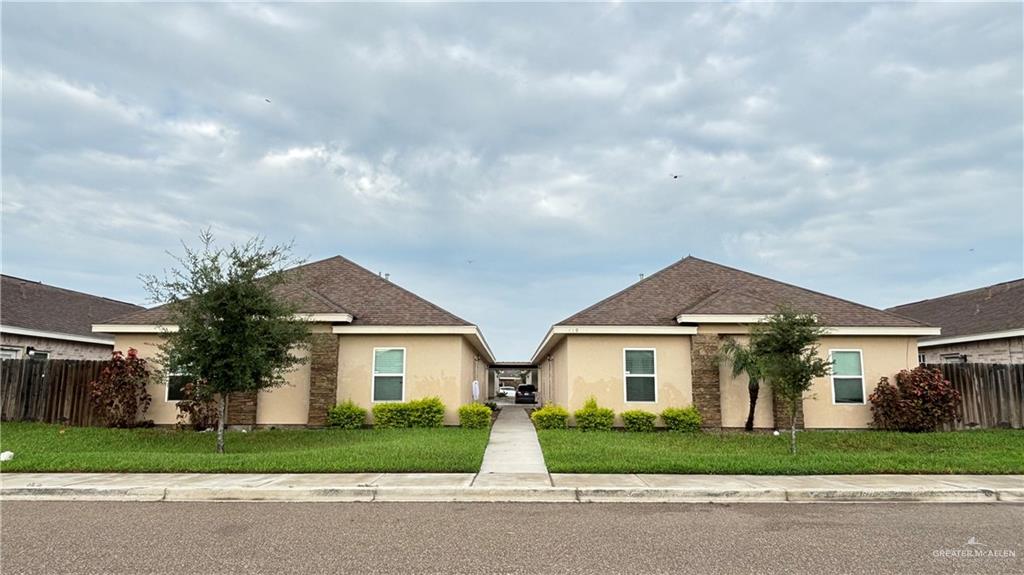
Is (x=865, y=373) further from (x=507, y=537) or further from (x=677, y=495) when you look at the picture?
(x=507, y=537)

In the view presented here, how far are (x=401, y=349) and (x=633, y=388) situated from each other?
630 cm

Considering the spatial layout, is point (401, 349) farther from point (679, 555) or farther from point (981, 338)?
point (981, 338)

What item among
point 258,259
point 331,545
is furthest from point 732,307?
point 331,545

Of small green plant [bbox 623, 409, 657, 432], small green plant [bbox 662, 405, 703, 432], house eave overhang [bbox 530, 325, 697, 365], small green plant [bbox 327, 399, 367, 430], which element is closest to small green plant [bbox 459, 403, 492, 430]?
small green plant [bbox 327, 399, 367, 430]

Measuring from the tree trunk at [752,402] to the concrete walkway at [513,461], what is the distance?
213 inches

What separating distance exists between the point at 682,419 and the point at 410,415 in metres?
6.93

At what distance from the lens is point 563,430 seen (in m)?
15.7

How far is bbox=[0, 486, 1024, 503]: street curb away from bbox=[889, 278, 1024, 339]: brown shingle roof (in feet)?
45.1

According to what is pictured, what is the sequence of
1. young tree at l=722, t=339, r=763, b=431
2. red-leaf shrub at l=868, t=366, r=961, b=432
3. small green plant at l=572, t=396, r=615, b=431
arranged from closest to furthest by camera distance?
young tree at l=722, t=339, r=763, b=431 → red-leaf shrub at l=868, t=366, r=961, b=432 → small green plant at l=572, t=396, r=615, b=431

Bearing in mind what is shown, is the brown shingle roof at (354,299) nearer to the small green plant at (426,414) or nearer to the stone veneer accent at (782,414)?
the small green plant at (426,414)

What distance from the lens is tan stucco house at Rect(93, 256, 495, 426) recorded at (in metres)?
16.4

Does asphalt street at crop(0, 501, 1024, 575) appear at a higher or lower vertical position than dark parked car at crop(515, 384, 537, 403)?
lower

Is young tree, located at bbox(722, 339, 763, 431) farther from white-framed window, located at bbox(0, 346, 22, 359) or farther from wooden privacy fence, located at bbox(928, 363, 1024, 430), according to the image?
white-framed window, located at bbox(0, 346, 22, 359)

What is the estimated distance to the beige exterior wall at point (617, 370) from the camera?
16.4 metres
